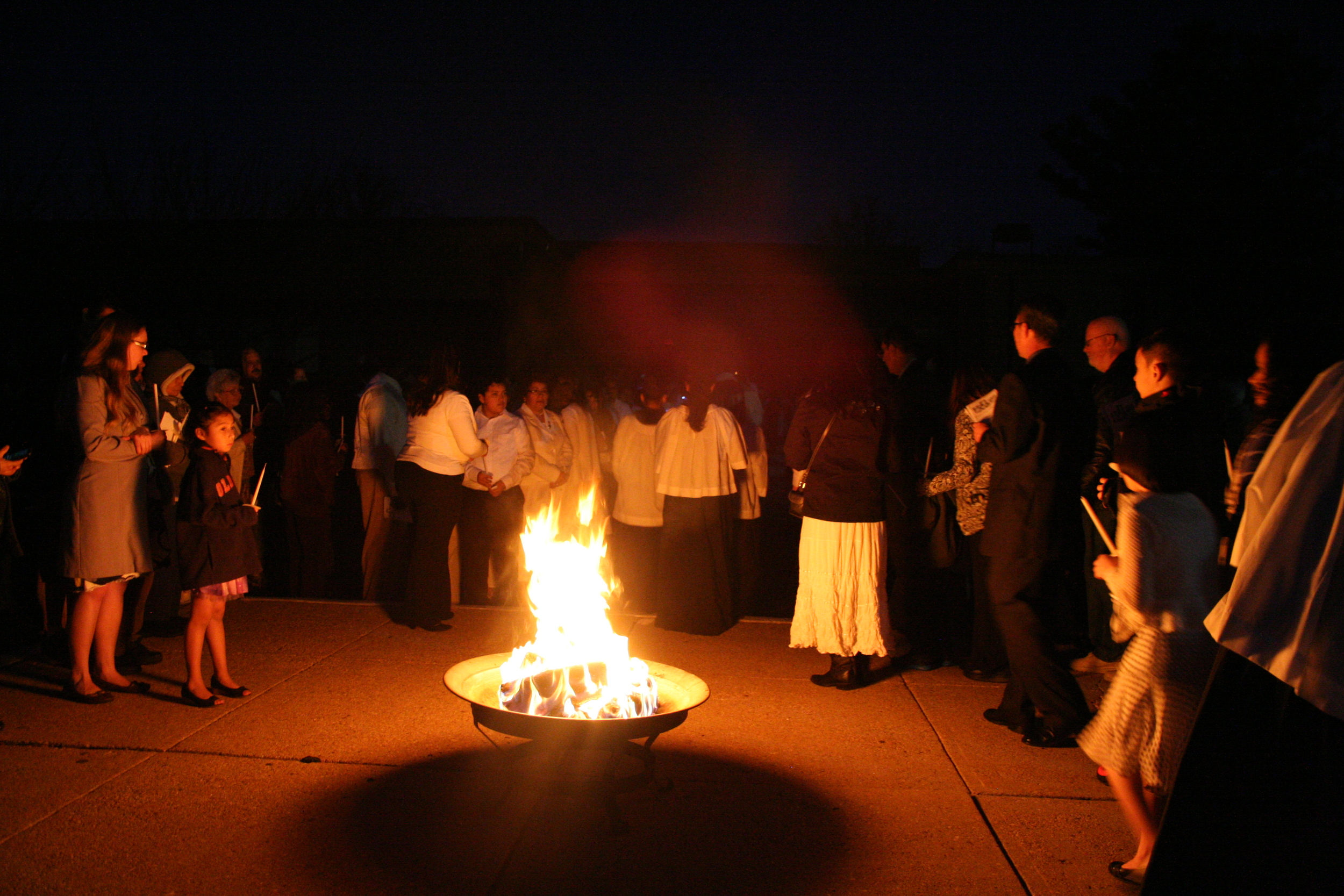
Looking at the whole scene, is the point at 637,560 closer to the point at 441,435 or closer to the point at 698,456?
the point at 698,456

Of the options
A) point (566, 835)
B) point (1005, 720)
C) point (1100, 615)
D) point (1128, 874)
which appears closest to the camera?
point (1128, 874)

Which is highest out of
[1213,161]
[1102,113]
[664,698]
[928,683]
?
[1102,113]

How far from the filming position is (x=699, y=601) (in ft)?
22.0

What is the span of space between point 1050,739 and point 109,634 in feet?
15.4

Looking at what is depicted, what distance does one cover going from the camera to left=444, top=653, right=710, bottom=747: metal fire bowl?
3.53 meters

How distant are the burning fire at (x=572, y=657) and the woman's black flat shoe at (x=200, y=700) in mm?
1737

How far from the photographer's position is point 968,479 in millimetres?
5535

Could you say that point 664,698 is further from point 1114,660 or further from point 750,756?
point 1114,660

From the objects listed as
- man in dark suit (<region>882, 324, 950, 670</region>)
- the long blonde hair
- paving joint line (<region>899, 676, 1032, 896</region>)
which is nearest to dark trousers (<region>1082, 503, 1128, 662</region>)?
man in dark suit (<region>882, 324, 950, 670</region>)

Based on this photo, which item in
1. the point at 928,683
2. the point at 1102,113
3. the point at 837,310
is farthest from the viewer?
the point at 1102,113

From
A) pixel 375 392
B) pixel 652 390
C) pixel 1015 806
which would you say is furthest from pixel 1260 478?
pixel 375 392

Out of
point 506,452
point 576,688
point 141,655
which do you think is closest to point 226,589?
point 141,655

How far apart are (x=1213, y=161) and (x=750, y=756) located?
111 ft

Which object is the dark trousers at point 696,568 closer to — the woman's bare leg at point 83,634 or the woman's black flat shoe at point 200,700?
the woman's black flat shoe at point 200,700
